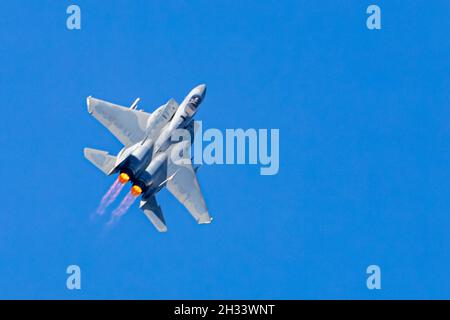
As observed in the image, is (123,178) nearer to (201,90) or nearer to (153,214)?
(153,214)

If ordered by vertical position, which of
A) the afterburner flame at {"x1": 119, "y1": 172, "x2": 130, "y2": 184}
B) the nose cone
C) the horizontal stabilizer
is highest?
the nose cone

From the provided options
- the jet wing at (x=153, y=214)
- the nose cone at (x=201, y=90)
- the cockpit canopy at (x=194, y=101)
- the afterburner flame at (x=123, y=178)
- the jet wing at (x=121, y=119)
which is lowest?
the jet wing at (x=153, y=214)

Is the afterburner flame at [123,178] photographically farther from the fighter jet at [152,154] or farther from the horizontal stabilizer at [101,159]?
the horizontal stabilizer at [101,159]

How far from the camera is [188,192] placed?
2901 inches

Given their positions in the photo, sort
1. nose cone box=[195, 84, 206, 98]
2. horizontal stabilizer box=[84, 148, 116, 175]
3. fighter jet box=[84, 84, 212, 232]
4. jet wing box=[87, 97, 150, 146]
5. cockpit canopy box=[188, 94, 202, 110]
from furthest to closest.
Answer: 1. nose cone box=[195, 84, 206, 98]
2. cockpit canopy box=[188, 94, 202, 110]
3. jet wing box=[87, 97, 150, 146]
4. horizontal stabilizer box=[84, 148, 116, 175]
5. fighter jet box=[84, 84, 212, 232]

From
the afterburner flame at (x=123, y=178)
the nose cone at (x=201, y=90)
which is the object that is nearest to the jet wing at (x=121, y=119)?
the afterburner flame at (x=123, y=178)

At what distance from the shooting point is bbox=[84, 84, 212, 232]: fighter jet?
2785 inches

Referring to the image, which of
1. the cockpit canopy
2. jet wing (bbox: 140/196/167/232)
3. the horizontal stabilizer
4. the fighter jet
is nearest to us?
the fighter jet

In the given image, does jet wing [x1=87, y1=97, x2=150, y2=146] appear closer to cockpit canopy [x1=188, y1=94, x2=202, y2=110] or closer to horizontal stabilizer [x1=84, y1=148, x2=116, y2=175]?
horizontal stabilizer [x1=84, y1=148, x2=116, y2=175]

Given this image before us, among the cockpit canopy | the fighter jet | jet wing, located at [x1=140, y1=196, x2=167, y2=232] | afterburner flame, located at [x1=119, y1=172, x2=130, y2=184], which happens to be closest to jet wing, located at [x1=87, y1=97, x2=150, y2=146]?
the fighter jet

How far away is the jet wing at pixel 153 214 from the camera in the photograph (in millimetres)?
71875

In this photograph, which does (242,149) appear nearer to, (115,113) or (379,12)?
(115,113)

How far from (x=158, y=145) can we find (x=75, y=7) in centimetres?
1266
